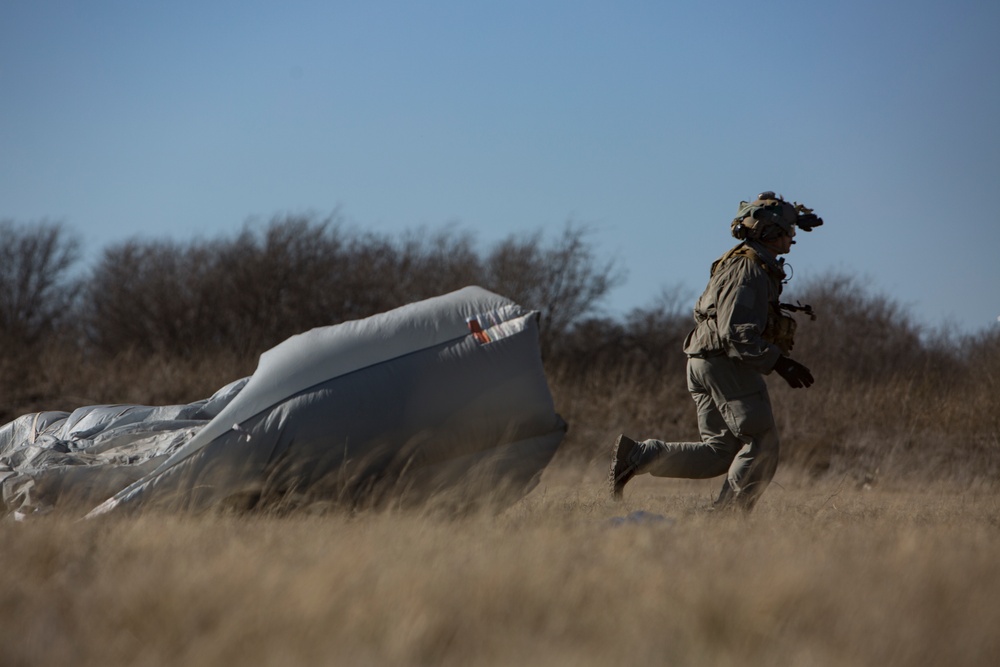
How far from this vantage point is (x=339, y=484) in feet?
17.8

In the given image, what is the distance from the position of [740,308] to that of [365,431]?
2.25m

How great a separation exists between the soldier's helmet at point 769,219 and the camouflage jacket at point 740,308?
92 millimetres

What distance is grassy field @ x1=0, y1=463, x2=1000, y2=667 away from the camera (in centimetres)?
294

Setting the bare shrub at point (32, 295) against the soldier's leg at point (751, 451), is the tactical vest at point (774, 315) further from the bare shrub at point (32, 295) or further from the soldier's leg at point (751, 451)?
the bare shrub at point (32, 295)

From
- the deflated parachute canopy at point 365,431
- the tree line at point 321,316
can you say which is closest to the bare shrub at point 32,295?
the tree line at point 321,316

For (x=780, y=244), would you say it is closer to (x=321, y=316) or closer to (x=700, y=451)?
(x=700, y=451)

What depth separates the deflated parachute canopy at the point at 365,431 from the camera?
17.6 feet

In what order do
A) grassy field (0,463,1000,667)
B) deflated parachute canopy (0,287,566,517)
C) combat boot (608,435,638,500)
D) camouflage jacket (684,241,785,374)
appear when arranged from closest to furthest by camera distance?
grassy field (0,463,1000,667) → deflated parachute canopy (0,287,566,517) → camouflage jacket (684,241,785,374) → combat boot (608,435,638,500)

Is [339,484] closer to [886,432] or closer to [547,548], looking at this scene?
[547,548]

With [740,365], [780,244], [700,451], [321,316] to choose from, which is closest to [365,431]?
[700,451]

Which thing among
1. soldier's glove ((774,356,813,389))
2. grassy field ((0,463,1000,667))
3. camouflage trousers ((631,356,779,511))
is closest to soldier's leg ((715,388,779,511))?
camouflage trousers ((631,356,779,511))

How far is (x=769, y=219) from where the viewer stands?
248 inches

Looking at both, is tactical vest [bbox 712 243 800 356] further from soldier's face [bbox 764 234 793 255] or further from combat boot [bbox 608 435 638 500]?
combat boot [bbox 608 435 638 500]

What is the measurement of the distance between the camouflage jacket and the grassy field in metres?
1.32
